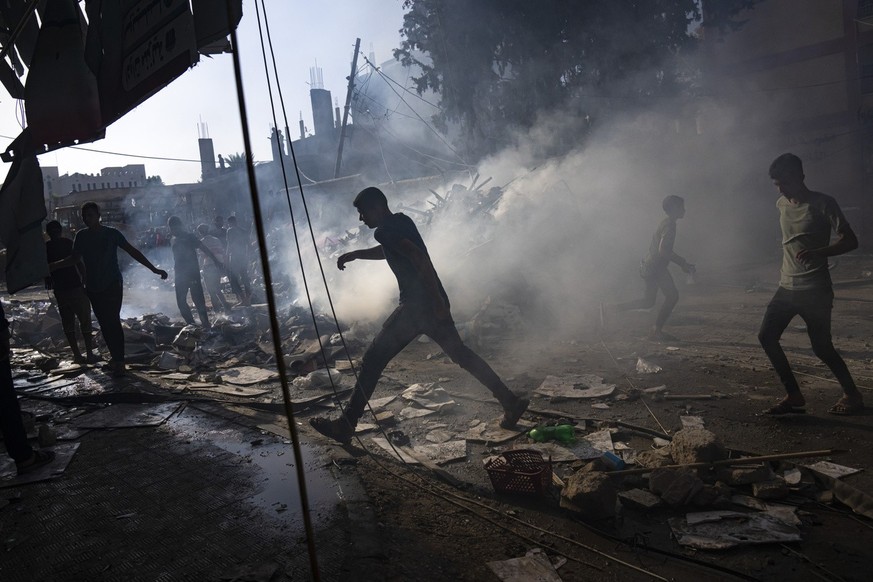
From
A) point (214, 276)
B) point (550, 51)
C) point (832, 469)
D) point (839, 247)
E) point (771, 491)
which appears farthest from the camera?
point (550, 51)

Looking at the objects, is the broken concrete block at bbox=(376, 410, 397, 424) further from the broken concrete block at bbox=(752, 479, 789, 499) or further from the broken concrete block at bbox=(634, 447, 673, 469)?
the broken concrete block at bbox=(752, 479, 789, 499)

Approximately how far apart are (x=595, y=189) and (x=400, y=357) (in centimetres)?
851

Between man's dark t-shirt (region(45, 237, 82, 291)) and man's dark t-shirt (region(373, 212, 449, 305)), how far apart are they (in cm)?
560

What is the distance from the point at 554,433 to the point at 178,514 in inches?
106

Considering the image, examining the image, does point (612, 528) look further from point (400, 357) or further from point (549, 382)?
point (400, 357)

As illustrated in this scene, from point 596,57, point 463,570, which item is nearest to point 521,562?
point 463,570

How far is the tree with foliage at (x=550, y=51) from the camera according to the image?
55.8 ft

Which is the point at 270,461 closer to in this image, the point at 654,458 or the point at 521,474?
the point at 521,474

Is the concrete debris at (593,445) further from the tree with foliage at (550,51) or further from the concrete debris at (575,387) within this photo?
the tree with foliage at (550,51)

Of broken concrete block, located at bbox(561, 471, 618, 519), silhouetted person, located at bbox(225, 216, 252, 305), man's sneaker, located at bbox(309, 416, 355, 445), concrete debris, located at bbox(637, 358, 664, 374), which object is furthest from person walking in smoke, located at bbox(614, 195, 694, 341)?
silhouetted person, located at bbox(225, 216, 252, 305)

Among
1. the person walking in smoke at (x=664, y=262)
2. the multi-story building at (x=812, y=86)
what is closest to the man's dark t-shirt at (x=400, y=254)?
the person walking in smoke at (x=664, y=262)

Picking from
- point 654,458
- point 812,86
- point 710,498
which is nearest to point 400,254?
point 654,458

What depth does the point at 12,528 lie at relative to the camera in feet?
10.8

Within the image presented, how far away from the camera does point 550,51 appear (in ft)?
58.6
